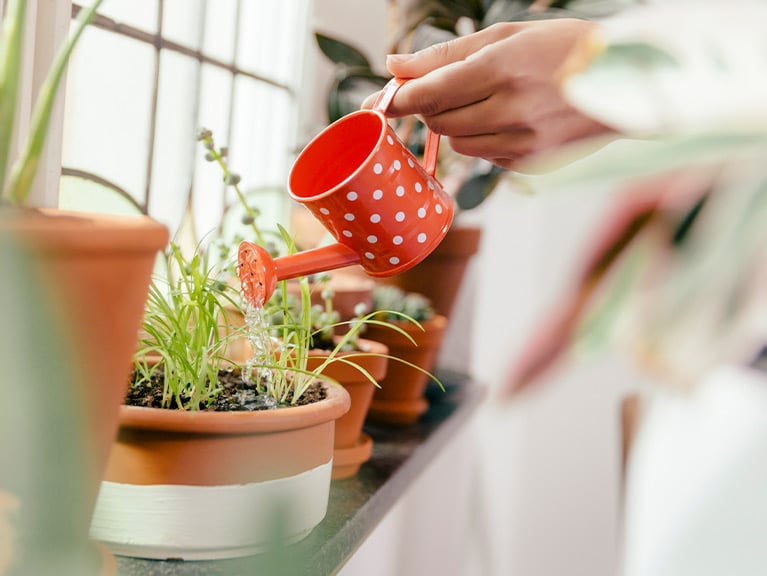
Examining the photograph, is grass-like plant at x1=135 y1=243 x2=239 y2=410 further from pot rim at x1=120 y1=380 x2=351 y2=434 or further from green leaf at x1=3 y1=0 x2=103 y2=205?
green leaf at x1=3 y1=0 x2=103 y2=205

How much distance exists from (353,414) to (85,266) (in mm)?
538

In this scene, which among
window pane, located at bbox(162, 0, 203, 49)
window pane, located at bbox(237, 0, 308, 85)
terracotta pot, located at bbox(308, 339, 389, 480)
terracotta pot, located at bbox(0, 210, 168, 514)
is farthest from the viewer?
window pane, located at bbox(237, 0, 308, 85)

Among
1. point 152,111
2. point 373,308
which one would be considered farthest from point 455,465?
point 152,111

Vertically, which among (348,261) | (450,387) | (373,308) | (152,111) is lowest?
(450,387)

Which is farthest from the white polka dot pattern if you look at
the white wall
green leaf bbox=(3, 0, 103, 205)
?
the white wall

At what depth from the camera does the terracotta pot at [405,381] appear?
1192 mm

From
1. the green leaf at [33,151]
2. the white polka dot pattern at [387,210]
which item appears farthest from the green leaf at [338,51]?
the green leaf at [33,151]

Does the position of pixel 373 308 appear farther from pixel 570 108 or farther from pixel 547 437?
pixel 547 437

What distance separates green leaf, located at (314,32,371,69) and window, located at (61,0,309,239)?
14 cm

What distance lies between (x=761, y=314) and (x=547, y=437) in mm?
1802

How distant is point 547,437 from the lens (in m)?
2.01

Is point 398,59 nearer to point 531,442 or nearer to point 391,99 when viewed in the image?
point 391,99

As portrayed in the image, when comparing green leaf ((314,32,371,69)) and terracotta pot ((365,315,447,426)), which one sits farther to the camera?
green leaf ((314,32,371,69))

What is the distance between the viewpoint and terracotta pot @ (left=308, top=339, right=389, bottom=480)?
88 centimetres
